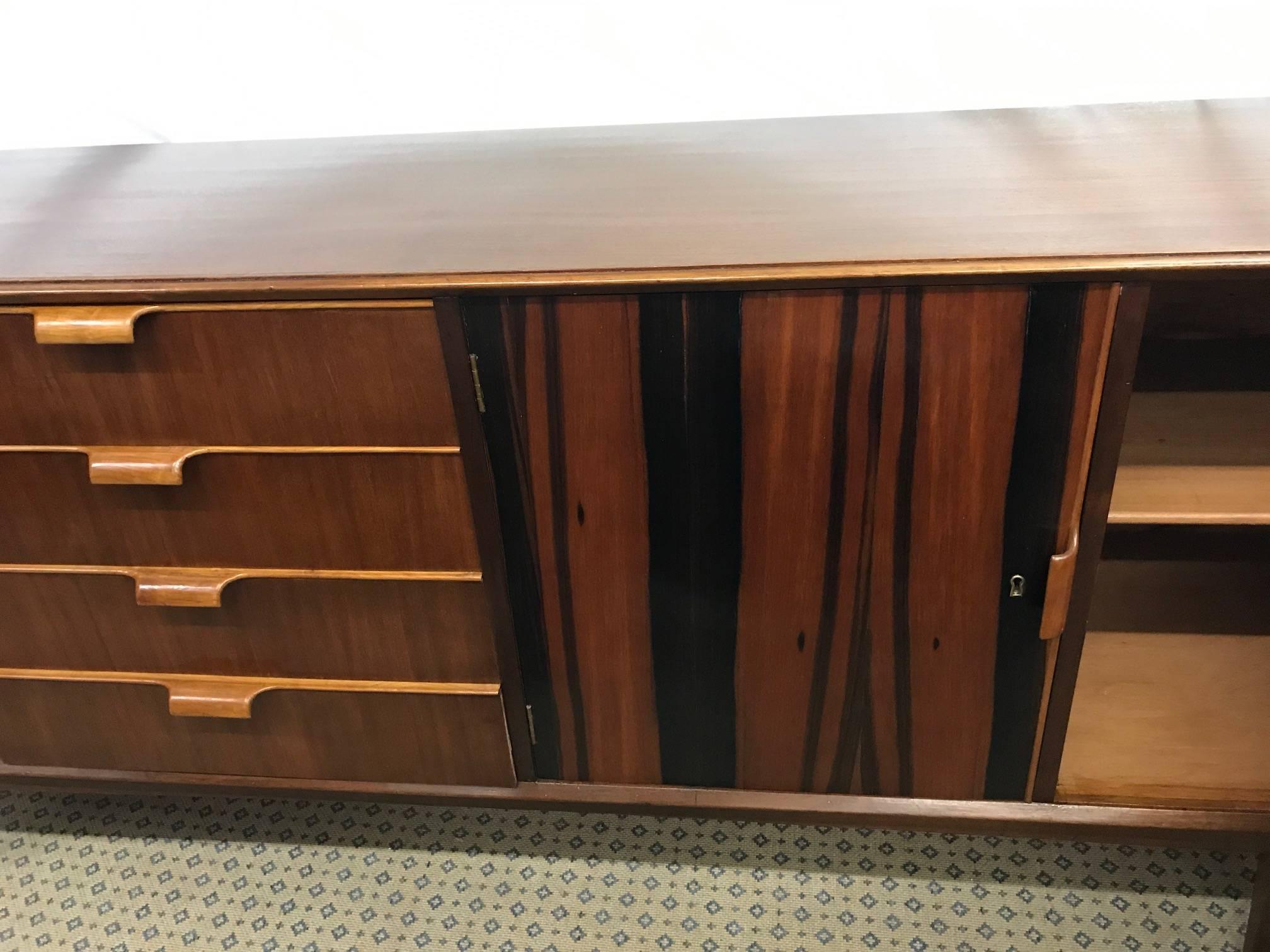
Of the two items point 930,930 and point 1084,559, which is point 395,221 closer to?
point 1084,559

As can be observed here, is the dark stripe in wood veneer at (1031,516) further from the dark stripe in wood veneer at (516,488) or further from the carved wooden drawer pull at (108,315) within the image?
the carved wooden drawer pull at (108,315)

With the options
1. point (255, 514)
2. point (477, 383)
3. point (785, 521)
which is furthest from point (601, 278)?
point (255, 514)

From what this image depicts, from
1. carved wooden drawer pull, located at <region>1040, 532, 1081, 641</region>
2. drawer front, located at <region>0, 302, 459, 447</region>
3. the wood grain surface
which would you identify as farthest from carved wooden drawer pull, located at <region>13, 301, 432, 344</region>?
the wood grain surface

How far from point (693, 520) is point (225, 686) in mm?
495

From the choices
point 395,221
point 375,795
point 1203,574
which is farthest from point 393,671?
point 1203,574

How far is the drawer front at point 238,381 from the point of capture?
0.73m

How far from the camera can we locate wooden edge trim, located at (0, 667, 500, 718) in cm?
91

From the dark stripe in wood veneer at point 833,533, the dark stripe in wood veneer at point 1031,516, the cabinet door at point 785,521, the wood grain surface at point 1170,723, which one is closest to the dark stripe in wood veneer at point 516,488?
the cabinet door at point 785,521

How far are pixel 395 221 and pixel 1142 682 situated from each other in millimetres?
860

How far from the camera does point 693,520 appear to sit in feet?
2.60

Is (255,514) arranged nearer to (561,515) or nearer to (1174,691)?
(561,515)

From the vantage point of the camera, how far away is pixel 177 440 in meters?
0.79

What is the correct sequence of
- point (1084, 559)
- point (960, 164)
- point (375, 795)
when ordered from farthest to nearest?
point (375, 795)
point (960, 164)
point (1084, 559)

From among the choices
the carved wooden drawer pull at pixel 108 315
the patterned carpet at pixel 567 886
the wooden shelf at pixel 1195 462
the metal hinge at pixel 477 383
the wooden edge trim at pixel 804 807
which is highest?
the carved wooden drawer pull at pixel 108 315
